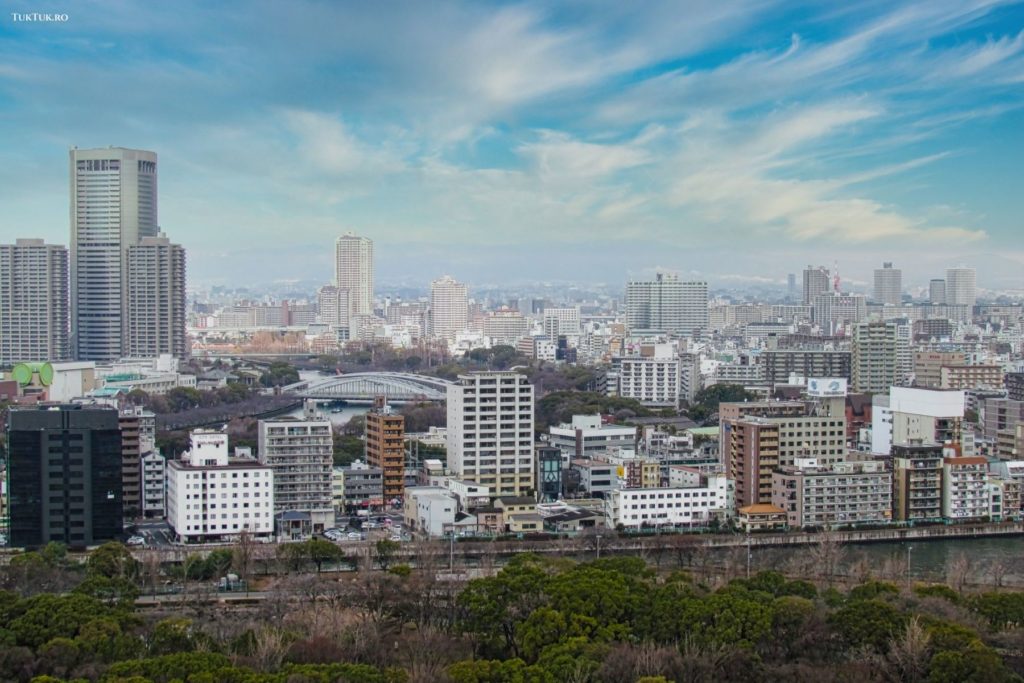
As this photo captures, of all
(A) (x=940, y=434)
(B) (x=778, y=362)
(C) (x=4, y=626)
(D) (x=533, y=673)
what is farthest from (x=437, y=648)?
(B) (x=778, y=362)

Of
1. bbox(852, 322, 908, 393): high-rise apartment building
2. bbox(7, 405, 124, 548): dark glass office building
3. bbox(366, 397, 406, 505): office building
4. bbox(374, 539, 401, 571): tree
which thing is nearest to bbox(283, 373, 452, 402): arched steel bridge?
bbox(852, 322, 908, 393): high-rise apartment building

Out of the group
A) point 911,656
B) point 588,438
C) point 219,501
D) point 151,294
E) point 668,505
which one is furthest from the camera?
point 151,294

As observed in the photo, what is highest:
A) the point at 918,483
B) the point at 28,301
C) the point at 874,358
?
the point at 28,301

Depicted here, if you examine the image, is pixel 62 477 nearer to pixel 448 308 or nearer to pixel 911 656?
pixel 911 656

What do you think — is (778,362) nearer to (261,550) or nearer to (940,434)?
(940,434)

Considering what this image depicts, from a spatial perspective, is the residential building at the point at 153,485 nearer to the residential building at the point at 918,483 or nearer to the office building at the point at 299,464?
the office building at the point at 299,464

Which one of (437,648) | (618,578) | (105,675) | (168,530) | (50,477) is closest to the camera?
(105,675)

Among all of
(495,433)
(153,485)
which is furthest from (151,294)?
(495,433)
